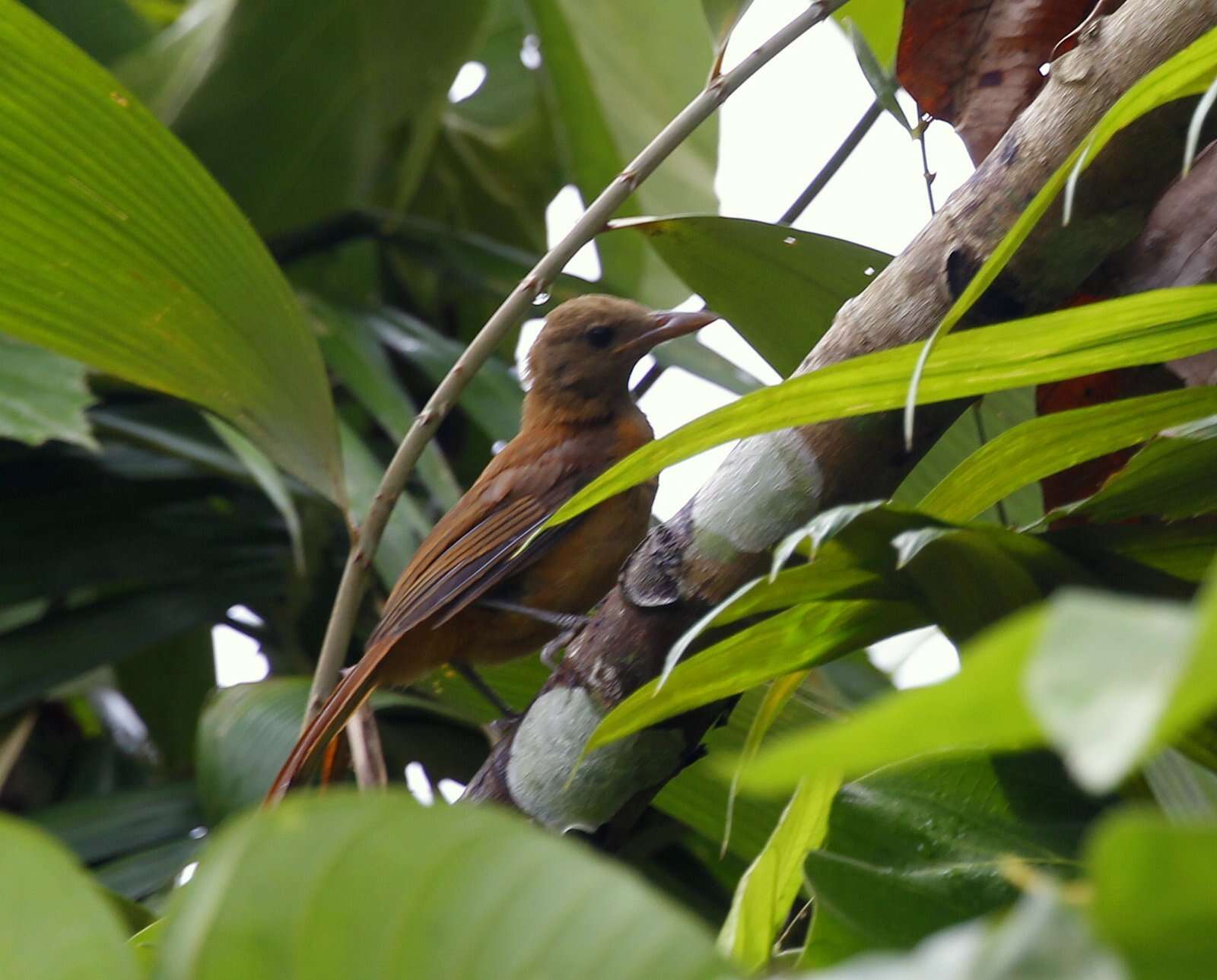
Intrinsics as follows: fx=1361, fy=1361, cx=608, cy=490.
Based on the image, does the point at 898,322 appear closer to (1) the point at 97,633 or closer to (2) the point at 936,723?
(2) the point at 936,723

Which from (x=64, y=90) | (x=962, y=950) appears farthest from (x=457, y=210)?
(x=962, y=950)

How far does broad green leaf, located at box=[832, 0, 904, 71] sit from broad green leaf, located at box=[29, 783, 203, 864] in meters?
2.09

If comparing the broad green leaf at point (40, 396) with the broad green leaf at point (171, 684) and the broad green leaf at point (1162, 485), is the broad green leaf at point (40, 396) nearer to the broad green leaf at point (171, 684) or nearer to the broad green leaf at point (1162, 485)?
the broad green leaf at point (171, 684)

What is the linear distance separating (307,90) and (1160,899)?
350 centimetres

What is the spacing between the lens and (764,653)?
1231mm

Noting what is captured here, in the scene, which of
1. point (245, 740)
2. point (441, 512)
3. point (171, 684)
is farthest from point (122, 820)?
point (441, 512)

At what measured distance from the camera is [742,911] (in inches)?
50.2

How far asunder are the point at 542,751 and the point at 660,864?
1398 mm

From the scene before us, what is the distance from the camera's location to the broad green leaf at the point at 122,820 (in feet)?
9.32

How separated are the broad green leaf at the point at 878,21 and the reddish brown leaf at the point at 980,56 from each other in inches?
1.7

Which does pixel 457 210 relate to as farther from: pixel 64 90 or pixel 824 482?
pixel 824 482

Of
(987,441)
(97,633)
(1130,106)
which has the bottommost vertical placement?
(987,441)

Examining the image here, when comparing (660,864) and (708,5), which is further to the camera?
(660,864)

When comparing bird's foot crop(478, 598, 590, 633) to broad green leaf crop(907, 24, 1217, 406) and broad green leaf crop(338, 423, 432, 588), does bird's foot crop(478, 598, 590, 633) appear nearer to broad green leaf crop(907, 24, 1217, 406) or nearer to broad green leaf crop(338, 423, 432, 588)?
broad green leaf crop(338, 423, 432, 588)
